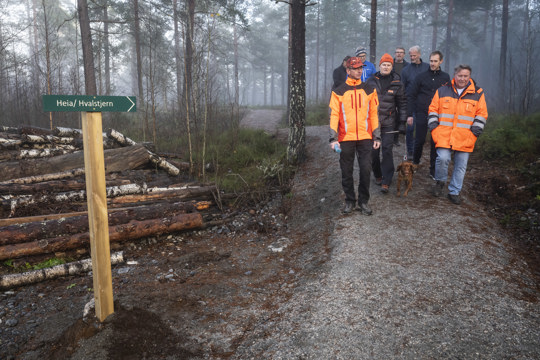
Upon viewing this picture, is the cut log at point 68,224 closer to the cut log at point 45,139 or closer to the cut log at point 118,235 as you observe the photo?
the cut log at point 118,235

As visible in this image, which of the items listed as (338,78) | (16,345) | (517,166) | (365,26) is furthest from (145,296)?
(365,26)

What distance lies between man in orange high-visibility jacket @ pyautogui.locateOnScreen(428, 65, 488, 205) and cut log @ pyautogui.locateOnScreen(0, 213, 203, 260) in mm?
4528

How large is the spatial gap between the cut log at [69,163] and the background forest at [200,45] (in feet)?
7.19

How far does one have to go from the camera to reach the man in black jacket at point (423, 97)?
7.20 meters

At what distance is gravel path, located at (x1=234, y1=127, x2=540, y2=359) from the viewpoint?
9.77ft

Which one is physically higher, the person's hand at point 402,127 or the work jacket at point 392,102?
the work jacket at point 392,102

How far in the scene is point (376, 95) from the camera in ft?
18.7

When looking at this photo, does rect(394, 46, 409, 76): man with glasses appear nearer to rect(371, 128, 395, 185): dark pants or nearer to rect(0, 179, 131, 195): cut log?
rect(371, 128, 395, 185): dark pants

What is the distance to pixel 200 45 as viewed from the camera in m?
11.5

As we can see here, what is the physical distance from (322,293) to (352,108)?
295 cm

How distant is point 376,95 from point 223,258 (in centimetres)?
352

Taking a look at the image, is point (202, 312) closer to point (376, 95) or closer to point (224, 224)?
point (224, 224)

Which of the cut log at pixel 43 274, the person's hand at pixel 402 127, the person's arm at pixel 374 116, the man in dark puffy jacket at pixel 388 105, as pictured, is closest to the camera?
the cut log at pixel 43 274

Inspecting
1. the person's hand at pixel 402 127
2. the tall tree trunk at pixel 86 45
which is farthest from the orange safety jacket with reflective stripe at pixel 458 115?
the tall tree trunk at pixel 86 45
